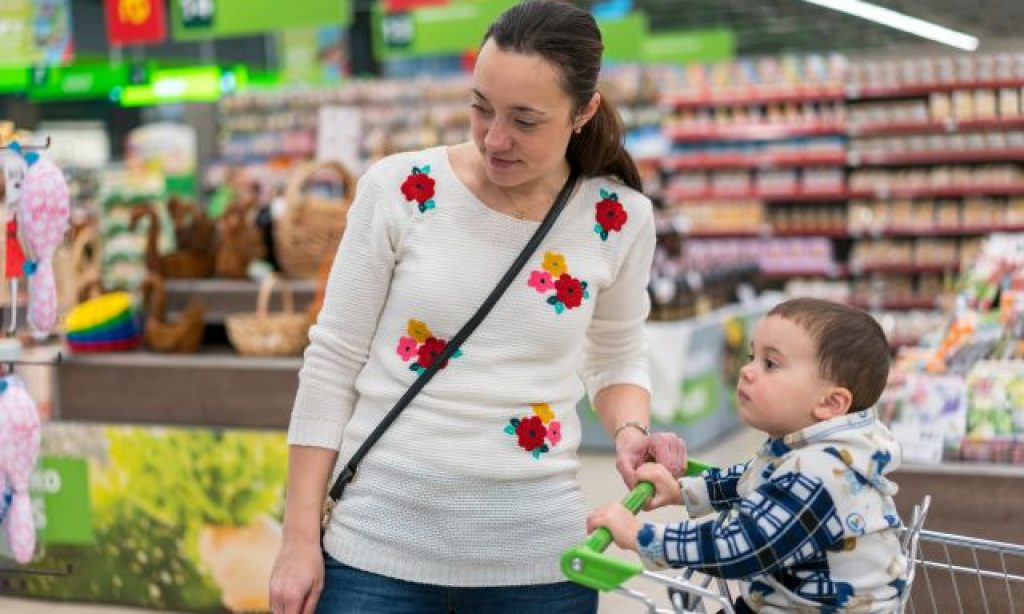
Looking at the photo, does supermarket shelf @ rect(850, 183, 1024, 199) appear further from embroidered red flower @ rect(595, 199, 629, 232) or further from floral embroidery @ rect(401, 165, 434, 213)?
floral embroidery @ rect(401, 165, 434, 213)

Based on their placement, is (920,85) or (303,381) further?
(920,85)

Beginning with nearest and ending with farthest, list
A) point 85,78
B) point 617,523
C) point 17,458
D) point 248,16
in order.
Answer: point 617,523 → point 17,458 → point 248,16 → point 85,78

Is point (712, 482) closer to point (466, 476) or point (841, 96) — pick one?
point (466, 476)

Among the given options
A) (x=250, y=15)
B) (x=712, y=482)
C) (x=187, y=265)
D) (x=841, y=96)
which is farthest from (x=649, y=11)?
(x=712, y=482)

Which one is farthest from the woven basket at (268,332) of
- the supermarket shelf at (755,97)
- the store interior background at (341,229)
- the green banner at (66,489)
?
the supermarket shelf at (755,97)

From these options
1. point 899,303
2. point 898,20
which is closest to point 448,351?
point 899,303

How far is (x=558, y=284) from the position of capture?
170 cm

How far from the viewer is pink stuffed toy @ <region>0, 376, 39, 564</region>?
279cm

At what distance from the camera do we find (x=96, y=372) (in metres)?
4.68

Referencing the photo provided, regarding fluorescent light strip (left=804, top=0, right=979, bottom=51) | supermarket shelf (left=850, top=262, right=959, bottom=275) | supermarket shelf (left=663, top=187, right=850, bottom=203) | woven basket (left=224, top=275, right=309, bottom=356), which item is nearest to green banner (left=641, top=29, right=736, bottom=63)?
fluorescent light strip (left=804, top=0, right=979, bottom=51)

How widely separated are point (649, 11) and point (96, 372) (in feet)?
71.7

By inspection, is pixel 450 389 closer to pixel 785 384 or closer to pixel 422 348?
pixel 422 348

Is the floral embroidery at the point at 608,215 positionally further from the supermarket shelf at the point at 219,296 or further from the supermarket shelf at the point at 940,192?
the supermarket shelf at the point at 940,192

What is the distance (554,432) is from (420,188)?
0.37m
